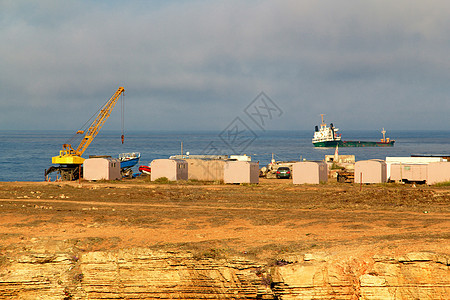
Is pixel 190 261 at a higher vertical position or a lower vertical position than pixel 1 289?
higher

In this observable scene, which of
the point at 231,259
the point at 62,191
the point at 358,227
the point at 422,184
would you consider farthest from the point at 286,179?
the point at 231,259

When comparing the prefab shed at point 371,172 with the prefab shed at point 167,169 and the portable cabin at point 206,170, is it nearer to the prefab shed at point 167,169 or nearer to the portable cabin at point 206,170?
the portable cabin at point 206,170

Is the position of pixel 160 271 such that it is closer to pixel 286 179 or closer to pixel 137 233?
pixel 137 233

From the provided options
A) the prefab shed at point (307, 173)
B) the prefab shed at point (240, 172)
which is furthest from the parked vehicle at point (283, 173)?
the prefab shed at point (240, 172)

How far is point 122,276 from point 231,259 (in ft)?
14.8

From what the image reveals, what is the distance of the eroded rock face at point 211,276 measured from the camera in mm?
17156

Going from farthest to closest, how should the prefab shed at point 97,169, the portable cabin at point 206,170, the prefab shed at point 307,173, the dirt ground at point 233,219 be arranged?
1. the prefab shed at point 97,169
2. the portable cabin at point 206,170
3. the prefab shed at point 307,173
4. the dirt ground at point 233,219

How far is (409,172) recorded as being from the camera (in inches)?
1864

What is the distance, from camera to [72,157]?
207 feet

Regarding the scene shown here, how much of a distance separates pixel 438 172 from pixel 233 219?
89.1ft

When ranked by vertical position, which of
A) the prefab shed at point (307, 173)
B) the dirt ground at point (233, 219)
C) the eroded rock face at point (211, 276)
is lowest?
the eroded rock face at point (211, 276)

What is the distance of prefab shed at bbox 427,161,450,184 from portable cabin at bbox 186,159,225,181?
20.4 meters

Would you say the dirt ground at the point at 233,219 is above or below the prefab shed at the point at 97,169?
below

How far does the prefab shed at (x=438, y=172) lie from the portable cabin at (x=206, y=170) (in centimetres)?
2039
